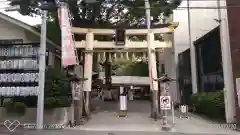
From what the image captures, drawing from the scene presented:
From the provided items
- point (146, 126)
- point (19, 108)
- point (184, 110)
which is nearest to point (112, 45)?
point (146, 126)

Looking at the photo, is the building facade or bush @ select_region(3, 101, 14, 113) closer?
bush @ select_region(3, 101, 14, 113)

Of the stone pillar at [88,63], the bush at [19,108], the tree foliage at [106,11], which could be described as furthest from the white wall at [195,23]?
the bush at [19,108]

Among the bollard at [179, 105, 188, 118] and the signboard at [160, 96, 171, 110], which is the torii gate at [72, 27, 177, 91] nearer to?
the bollard at [179, 105, 188, 118]

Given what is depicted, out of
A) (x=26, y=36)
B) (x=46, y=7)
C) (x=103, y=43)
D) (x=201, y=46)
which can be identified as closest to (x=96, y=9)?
(x=103, y=43)

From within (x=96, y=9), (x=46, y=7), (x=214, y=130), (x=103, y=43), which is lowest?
(x=214, y=130)

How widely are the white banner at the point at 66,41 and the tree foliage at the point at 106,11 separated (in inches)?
138

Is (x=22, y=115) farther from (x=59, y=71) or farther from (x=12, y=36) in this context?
(x=12, y=36)

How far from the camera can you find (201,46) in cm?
2353

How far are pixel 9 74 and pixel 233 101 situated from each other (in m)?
12.4

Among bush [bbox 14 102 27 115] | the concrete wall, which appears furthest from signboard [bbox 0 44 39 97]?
the concrete wall

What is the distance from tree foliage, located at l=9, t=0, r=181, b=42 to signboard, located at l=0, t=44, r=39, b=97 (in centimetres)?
288

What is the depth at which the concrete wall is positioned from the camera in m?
16.1

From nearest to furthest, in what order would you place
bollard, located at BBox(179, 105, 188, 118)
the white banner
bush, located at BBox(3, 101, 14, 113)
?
the white banner
bush, located at BBox(3, 101, 14, 113)
bollard, located at BBox(179, 105, 188, 118)

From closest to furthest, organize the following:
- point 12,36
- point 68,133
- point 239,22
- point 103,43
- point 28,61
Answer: point 68,133 < point 239,22 < point 28,61 < point 103,43 < point 12,36
